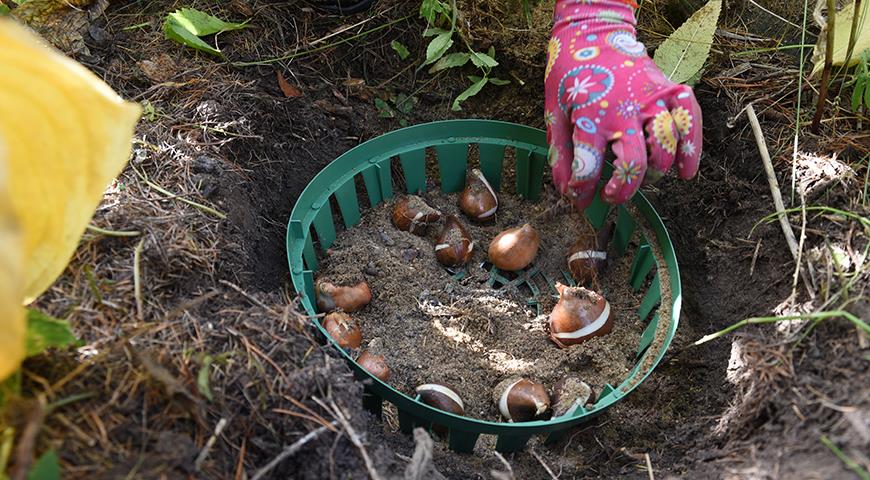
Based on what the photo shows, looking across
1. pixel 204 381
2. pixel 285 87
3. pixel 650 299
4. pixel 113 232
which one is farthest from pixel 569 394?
pixel 285 87

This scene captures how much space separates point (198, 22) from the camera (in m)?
2.23

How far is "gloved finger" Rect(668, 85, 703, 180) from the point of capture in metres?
1.76

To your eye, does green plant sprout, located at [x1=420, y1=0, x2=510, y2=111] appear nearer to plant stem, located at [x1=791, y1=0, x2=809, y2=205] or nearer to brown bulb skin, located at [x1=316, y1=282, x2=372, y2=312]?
brown bulb skin, located at [x1=316, y1=282, x2=372, y2=312]

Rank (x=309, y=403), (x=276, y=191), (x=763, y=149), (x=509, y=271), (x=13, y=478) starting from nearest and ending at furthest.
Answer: (x=13, y=478) → (x=309, y=403) → (x=763, y=149) → (x=276, y=191) → (x=509, y=271)

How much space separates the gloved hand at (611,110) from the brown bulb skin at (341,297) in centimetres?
71

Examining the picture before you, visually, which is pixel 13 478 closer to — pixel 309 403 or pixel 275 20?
pixel 309 403

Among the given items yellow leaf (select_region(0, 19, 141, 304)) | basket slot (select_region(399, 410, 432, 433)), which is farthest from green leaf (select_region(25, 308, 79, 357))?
basket slot (select_region(399, 410, 432, 433))

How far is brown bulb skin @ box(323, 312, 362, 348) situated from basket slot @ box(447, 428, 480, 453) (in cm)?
39

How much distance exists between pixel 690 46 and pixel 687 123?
0.60 metres

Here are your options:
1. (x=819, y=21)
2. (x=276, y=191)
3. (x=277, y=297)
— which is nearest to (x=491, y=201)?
(x=276, y=191)

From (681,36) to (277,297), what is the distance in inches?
62.9

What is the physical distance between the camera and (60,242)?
1.22m

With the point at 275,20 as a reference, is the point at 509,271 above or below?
below

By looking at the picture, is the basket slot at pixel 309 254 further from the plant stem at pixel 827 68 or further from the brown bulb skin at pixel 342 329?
the plant stem at pixel 827 68
